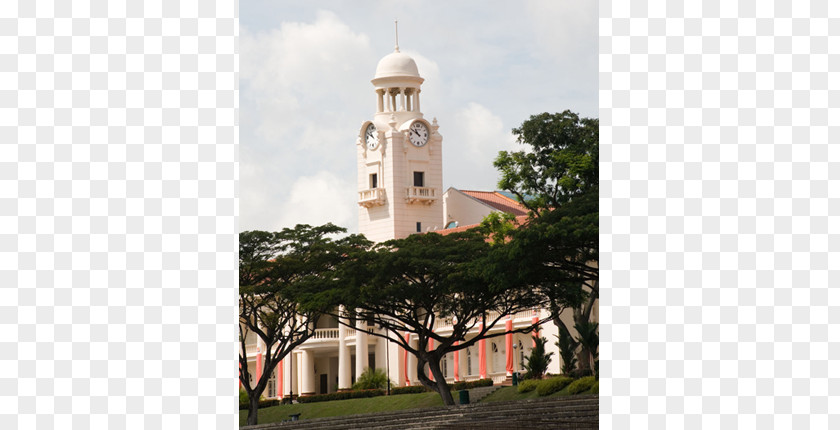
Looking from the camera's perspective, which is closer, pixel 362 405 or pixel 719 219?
pixel 719 219

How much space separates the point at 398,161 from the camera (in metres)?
70.2

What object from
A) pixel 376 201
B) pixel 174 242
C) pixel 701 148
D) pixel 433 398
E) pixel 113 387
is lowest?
pixel 433 398

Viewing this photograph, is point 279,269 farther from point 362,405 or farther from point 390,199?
point 390,199

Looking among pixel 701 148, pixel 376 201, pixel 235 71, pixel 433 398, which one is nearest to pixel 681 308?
pixel 701 148

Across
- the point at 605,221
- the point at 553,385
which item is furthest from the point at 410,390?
the point at 605,221

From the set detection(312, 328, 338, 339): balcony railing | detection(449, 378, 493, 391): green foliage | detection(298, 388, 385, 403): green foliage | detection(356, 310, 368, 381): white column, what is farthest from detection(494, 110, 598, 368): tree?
detection(312, 328, 338, 339): balcony railing

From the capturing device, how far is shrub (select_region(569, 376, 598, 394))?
3659 centimetres

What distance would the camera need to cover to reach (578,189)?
37.0m

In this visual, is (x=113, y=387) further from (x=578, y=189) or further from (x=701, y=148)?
(x=578, y=189)

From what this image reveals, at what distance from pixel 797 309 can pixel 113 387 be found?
5298 mm

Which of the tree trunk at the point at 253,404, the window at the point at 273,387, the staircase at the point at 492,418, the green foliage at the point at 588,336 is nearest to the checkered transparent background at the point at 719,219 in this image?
the staircase at the point at 492,418

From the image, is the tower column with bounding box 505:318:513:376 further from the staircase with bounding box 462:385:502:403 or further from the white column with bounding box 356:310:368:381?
the white column with bounding box 356:310:368:381

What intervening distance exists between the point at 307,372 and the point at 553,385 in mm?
30570

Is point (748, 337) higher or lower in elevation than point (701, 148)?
lower
